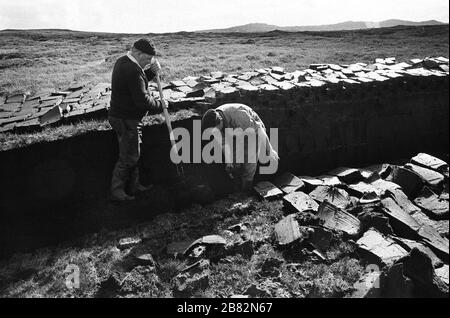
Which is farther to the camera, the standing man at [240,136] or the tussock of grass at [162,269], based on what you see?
the standing man at [240,136]

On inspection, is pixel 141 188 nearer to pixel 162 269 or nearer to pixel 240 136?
pixel 162 269

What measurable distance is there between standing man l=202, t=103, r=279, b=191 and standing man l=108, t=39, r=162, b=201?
0.95m

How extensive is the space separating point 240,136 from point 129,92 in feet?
5.97

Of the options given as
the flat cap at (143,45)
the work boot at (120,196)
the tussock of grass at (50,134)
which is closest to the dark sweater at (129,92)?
the flat cap at (143,45)

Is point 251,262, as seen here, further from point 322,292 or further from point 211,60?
point 211,60

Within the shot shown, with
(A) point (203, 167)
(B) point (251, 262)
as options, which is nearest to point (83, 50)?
(A) point (203, 167)

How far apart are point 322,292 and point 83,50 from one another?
17.8 m

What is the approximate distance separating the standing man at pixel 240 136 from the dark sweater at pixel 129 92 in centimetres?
98

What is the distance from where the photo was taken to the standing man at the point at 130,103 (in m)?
4.95

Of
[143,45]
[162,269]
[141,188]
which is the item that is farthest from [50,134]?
[162,269]

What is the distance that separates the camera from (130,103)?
201 inches

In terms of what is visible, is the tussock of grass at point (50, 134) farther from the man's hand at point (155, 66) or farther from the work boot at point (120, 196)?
the man's hand at point (155, 66)

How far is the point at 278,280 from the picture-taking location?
4.27 meters
